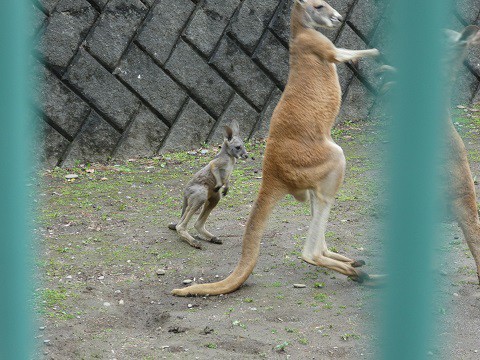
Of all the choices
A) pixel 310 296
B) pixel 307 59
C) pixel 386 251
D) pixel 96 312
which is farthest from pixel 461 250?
pixel 386 251

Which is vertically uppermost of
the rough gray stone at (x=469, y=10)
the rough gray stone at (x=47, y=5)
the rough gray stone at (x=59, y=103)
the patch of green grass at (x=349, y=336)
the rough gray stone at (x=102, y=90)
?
the rough gray stone at (x=469, y=10)

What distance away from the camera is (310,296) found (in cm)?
427

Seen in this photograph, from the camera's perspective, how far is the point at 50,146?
6.81 meters

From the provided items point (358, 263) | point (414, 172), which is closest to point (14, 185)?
point (414, 172)

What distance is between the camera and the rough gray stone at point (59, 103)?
22.1ft

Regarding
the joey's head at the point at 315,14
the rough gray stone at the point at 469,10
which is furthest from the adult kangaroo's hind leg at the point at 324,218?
the rough gray stone at the point at 469,10

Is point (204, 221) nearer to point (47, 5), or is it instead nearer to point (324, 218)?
point (324, 218)

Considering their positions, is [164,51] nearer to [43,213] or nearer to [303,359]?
[43,213]

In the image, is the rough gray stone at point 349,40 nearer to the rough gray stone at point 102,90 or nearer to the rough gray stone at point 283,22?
the rough gray stone at point 283,22

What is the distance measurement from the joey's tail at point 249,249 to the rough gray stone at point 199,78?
317 cm

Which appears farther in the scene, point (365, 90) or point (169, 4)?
point (365, 90)

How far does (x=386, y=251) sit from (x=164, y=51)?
6668 millimetres

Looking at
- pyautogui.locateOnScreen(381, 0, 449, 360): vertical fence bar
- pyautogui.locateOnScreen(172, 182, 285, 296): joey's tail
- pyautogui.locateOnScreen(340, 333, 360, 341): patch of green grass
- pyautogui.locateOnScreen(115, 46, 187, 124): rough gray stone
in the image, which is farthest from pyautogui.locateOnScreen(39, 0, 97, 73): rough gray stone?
pyautogui.locateOnScreen(381, 0, 449, 360): vertical fence bar

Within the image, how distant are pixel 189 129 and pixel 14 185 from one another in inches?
262
